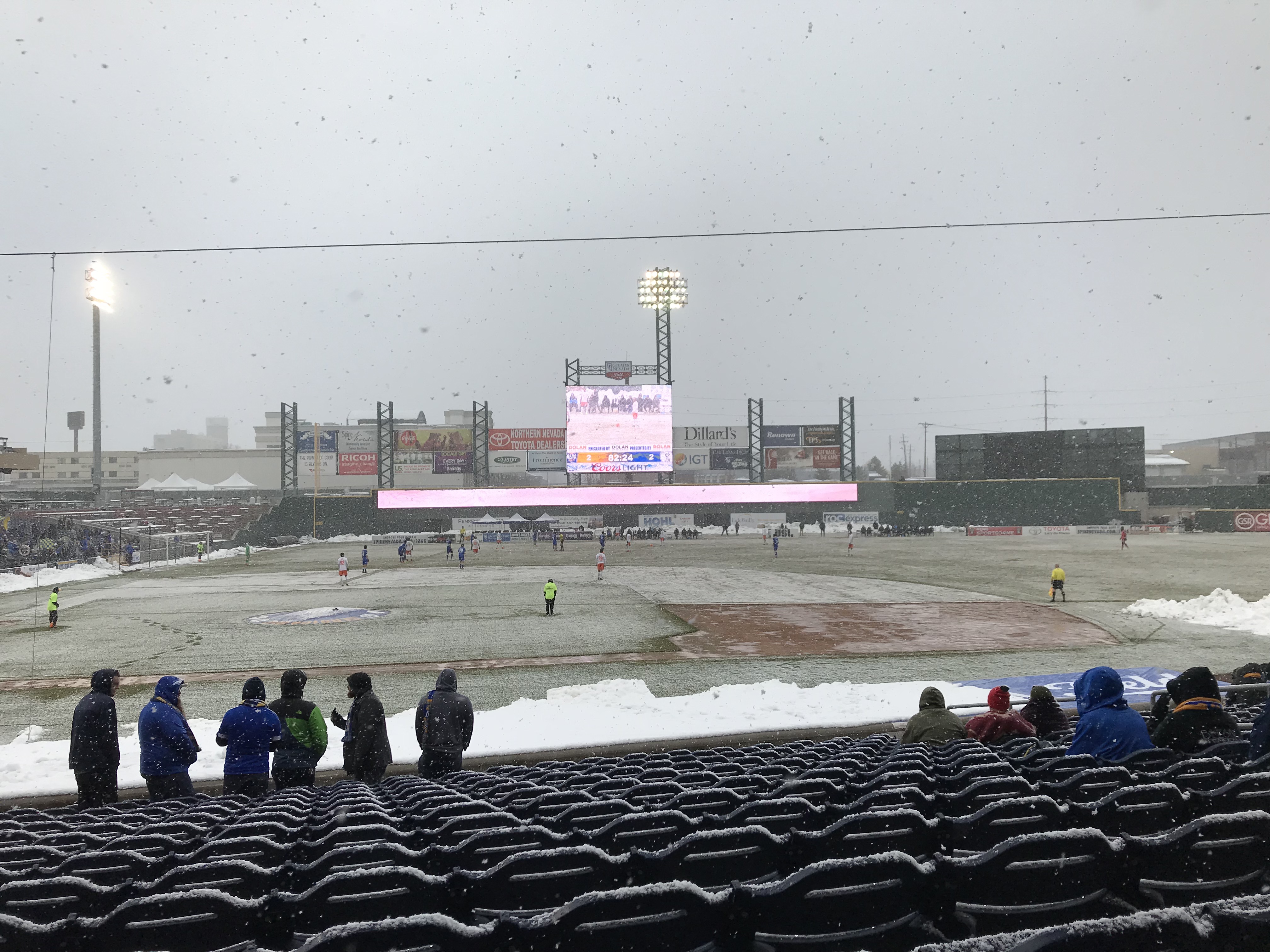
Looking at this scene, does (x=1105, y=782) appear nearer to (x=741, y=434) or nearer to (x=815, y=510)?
(x=815, y=510)


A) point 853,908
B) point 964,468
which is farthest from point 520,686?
point 964,468

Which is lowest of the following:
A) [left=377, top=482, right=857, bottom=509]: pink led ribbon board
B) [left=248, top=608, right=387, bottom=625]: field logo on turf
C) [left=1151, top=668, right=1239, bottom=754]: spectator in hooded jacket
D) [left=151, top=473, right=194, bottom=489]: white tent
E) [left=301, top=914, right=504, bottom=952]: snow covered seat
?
[left=248, top=608, right=387, bottom=625]: field logo on turf

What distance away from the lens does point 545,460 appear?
85.5 m

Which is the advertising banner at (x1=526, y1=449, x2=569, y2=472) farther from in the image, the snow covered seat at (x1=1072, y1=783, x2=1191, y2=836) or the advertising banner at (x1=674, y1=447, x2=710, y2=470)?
the snow covered seat at (x1=1072, y1=783, x2=1191, y2=836)

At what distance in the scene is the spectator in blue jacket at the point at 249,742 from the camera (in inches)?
260

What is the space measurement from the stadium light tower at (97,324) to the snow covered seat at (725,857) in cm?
3916

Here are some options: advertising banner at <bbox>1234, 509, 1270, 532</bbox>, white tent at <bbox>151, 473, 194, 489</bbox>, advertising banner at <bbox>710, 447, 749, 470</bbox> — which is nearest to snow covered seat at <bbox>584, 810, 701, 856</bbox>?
advertising banner at <bbox>1234, 509, 1270, 532</bbox>

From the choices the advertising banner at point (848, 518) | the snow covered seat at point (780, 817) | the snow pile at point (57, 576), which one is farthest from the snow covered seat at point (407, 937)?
the advertising banner at point (848, 518)

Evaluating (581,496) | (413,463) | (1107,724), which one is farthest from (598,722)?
(413,463)

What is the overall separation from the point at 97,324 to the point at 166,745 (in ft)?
174

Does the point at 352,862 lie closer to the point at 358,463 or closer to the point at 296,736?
the point at 296,736

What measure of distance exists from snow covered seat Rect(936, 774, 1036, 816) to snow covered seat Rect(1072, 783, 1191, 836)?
0.41m

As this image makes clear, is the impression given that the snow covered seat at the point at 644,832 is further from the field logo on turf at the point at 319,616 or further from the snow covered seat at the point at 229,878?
the field logo on turf at the point at 319,616

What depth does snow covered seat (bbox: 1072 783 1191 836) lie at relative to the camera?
2.94m
